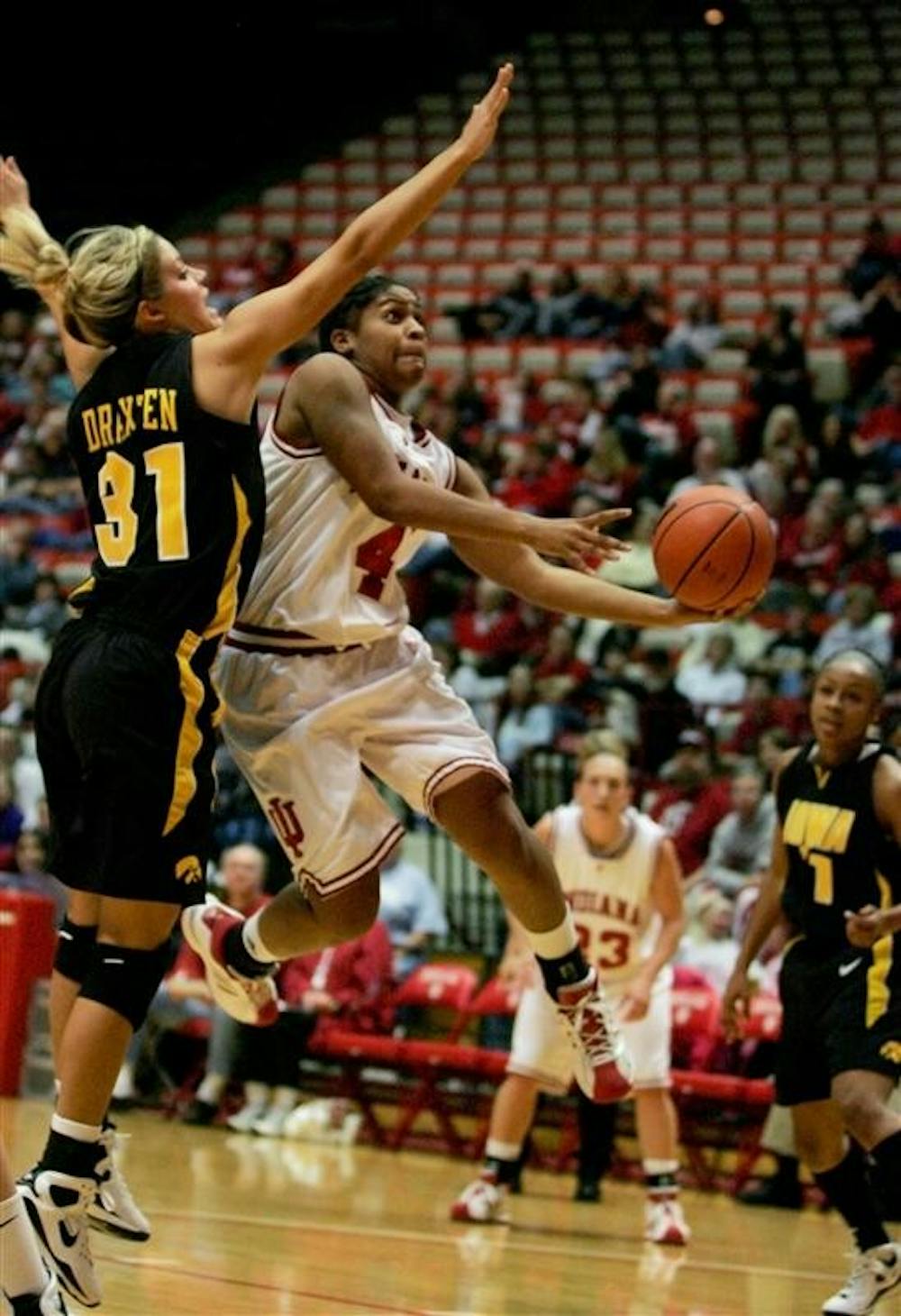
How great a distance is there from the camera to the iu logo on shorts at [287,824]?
6.24 m

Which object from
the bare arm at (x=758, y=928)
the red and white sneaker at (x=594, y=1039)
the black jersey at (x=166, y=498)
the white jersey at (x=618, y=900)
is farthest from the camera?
the white jersey at (x=618, y=900)

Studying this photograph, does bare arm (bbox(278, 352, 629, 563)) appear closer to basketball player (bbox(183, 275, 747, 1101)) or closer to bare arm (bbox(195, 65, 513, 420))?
basketball player (bbox(183, 275, 747, 1101))

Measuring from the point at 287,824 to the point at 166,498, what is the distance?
55.1 inches

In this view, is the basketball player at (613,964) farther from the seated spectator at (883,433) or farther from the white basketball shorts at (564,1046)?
the seated spectator at (883,433)

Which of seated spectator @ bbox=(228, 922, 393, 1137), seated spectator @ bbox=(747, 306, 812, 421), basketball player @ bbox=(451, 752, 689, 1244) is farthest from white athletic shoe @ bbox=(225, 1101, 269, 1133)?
seated spectator @ bbox=(747, 306, 812, 421)

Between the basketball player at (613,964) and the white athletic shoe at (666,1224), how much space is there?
79 mm

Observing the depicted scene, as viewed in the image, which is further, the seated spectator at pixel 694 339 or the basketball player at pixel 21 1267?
the seated spectator at pixel 694 339

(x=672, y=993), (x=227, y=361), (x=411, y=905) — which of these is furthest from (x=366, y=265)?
(x=411, y=905)

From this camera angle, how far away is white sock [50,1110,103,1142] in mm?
5039

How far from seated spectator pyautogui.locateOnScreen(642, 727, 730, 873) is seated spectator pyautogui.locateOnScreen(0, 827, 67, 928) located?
3358mm

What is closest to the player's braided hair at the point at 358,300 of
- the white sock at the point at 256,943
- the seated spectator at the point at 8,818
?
the white sock at the point at 256,943

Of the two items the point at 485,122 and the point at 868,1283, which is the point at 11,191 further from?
the point at 868,1283

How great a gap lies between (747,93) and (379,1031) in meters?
13.5

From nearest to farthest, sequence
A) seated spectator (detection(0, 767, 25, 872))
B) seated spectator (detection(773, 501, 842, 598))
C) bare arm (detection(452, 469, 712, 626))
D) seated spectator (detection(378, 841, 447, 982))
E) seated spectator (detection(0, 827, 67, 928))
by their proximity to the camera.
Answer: bare arm (detection(452, 469, 712, 626)) → seated spectator (detection(378, 841, 447, 982)) → seated spectator (detection(0, 827, 67, 928)) → seated spectator (detection(0, 767, 25, 872)) → seated spectator (detection(773, 501, 842, 598))
